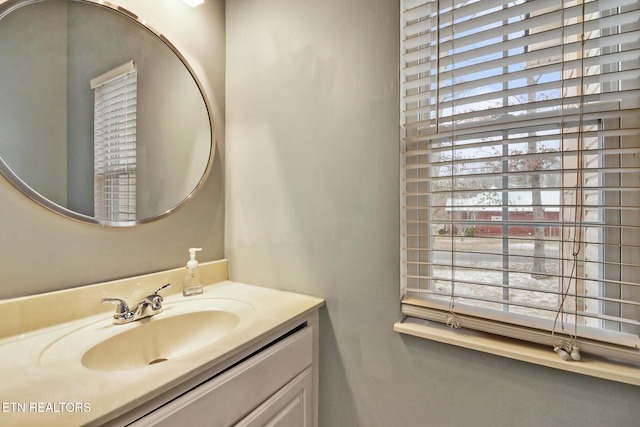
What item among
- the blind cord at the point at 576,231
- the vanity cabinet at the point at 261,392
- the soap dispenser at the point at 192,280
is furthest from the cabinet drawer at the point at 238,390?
the blind cord at the point at 576,231

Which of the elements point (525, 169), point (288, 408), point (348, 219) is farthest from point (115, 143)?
point (525, 169)

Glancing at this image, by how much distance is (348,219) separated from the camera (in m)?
1.08

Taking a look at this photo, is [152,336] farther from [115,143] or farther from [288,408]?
[115,143]

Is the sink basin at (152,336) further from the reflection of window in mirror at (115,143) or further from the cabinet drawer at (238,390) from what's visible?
the reflection of window in mirror at (115,143)

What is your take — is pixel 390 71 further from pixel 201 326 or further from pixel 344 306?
pixel 201 326

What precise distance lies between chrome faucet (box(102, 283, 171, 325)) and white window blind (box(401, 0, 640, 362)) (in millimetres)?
844

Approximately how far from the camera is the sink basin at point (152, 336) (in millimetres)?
767

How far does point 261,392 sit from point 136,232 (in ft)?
2.42

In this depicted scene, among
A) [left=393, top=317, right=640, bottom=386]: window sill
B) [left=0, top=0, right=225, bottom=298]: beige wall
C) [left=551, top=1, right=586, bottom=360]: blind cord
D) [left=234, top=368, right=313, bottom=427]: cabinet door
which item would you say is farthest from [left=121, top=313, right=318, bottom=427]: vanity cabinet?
[left=551, top=1, right=586, bottom=360]: blind cord

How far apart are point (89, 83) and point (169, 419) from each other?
1.05 metres

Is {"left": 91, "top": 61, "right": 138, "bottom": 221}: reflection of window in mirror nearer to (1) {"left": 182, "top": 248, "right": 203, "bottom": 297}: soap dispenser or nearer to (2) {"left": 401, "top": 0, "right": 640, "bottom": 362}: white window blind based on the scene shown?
(1) {"left": 182, "top": 248, "right": 203, "bottom": 297}: soap dispenser

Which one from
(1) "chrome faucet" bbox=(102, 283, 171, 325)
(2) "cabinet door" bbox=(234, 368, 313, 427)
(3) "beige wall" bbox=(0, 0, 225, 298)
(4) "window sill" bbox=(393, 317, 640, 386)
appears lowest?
(2) "cabinet door" bbox=(234, 368, 313, 427)

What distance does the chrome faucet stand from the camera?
92 cm

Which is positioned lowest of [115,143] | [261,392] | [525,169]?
[261,392]
